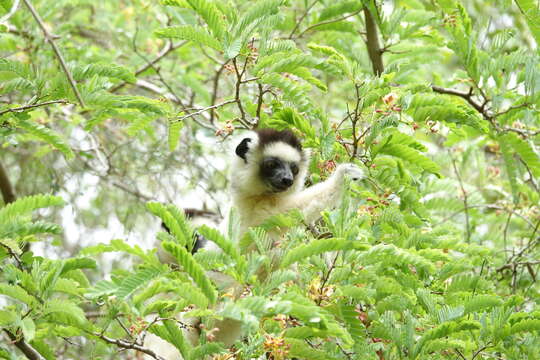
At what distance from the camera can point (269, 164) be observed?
527cm

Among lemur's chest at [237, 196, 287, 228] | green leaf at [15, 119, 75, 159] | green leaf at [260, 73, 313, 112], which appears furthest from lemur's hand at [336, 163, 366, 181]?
green leaf at [15, 119, 75, 159]

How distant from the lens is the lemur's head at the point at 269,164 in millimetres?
5188

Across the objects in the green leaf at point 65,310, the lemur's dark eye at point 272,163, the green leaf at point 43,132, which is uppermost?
the lemur's dark eye at point 272,163

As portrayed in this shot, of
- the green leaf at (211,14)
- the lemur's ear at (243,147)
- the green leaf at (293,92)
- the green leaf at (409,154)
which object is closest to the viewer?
the green leaf at (211,14)

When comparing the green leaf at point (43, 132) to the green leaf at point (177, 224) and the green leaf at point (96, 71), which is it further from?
the green leaf at point (177, 224)

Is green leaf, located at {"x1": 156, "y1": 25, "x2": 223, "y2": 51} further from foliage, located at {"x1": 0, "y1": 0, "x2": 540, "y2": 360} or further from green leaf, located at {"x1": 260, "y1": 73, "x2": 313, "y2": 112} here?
green leaf, located at {"x1": 260, "y1": 73, "x2": 313, "y2": 112}

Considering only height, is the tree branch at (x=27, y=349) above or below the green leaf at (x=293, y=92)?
below

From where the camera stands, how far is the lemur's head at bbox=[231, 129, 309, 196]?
519 centimetres

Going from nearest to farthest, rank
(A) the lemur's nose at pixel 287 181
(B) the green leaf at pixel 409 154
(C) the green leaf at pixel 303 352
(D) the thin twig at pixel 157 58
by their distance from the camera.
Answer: (C) the green leaf at pixel 303 352, (B) the green leaf at pixel 409 154, (A) the lemur's nose at pixel 287 181, (D) the thin twig at pixel 157 58

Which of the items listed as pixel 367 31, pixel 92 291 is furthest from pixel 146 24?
pixel 92 291

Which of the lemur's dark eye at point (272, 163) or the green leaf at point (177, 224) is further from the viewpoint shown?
the lemur's dark eye at point (272, 163)

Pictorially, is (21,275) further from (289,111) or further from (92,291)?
(289,111)

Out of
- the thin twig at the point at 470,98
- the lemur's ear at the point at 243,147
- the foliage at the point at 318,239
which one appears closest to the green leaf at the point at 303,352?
the foliage at the point at 318,239

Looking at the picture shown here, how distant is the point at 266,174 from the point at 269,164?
89 mm
